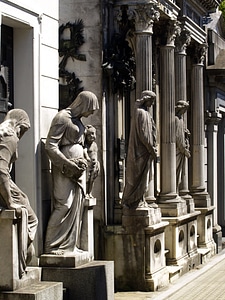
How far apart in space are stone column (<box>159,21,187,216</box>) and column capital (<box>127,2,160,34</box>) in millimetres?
2222

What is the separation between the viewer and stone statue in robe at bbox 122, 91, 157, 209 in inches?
668

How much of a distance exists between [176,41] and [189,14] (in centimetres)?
125

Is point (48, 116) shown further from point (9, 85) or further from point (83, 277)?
point (83, 277)

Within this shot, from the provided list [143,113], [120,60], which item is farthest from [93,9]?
[143,113]

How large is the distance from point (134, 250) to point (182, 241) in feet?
11.5

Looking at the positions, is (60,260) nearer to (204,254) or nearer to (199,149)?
(204,254)

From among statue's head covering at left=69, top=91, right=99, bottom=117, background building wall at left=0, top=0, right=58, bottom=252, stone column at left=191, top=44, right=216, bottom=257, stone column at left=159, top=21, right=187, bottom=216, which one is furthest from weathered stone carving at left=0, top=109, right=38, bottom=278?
stone column at left=191, top=44, right=216, bottom=257

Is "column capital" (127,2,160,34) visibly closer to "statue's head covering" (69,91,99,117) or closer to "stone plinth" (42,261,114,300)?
"statue's head covering" (69,91,99,117)

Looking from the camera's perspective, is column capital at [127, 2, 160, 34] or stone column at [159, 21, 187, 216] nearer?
column capital at [127, 2, 160, 34]

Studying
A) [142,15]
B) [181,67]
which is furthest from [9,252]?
[181,67]

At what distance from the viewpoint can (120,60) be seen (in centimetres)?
1777

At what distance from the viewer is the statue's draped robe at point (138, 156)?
16859mm

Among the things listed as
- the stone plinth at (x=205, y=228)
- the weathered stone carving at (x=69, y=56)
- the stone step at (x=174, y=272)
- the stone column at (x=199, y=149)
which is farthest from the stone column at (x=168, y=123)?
the stone column at (x=199, y=149)

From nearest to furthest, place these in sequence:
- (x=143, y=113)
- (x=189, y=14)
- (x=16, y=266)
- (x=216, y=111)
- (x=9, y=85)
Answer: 1. (x=16, y=266)
2. (x=9, y=85)
3. (x=143, y=113)
4. (x=189, y=14)
5. (x=216, y=111)
